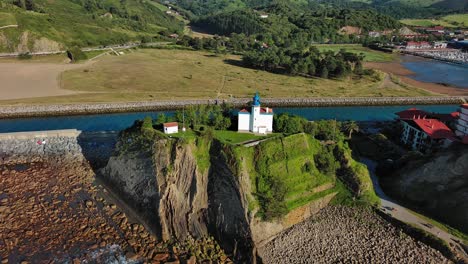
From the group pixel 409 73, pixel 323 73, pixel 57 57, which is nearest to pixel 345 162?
pixel 323 73

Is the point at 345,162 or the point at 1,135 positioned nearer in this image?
the point at 345,162

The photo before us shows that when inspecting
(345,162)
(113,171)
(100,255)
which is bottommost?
(100,255)

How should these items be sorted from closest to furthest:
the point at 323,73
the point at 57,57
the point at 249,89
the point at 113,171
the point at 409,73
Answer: the point at 113,171 → the point at 249,89 → the point at 323,73 → the point at 57,57 → the point at 409,73

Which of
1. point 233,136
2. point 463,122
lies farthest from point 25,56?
point 463,122

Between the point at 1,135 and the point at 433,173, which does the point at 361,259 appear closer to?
the point at 433,173

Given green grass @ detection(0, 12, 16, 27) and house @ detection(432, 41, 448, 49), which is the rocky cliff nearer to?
green grass @ detection(0, 12, 16, 27)

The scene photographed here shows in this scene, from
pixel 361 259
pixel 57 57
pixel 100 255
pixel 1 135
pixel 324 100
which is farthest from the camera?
pixel 57 57

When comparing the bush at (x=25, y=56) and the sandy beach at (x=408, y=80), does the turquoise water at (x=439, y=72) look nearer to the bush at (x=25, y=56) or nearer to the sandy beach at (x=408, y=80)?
the sandy beach at (x=408, y=80)
